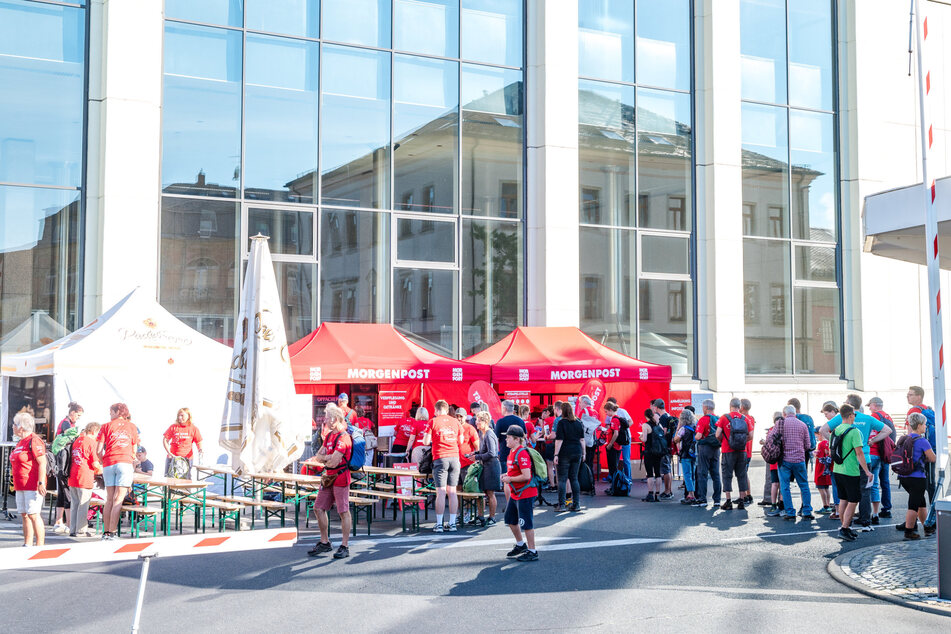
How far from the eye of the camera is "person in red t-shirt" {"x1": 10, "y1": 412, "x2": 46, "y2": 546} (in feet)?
36.4

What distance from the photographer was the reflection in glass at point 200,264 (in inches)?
759

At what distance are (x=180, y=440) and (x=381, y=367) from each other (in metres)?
3.93

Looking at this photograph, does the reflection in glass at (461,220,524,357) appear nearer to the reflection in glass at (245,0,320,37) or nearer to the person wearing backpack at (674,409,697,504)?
the reflection in glass at (245,0,320,37)

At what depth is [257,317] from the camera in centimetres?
1014

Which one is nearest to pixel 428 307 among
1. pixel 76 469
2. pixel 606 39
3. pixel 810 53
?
pixel 606 39

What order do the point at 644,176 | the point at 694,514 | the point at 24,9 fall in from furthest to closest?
1. the point at 644,176
2. the point at 24,9
3. the point at 694,514

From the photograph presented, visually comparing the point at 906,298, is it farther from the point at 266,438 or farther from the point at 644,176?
the point at 266,438

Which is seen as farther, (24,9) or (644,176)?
(644,176)

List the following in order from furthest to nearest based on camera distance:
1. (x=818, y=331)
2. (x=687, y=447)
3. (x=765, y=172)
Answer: (x=818, y=331), (x=765, y=172), (x=687, y=447)

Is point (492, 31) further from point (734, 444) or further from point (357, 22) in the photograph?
point (734, 444)

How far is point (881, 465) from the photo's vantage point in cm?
1413

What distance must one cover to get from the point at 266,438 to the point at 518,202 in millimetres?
14064

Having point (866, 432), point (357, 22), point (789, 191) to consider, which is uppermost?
point (357, 22)

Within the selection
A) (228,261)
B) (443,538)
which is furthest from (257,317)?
(228,261)
